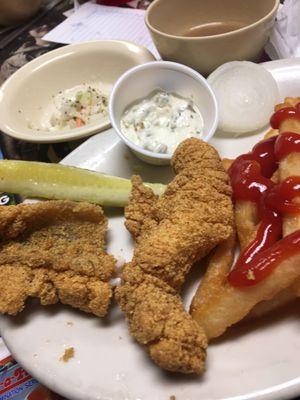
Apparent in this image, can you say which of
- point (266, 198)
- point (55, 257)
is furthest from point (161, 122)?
point (55, 257)

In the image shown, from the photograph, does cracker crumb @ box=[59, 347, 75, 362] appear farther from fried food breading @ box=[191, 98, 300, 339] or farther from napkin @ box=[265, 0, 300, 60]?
napkin @ box=[265, 0, 300, 60]

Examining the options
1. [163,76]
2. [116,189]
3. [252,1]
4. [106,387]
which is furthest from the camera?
[252,1]

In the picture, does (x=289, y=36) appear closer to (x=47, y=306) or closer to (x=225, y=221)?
(x=225, y=221)

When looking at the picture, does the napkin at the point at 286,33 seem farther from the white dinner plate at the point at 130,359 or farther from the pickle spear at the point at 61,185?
the white dinner plate at the point at 130,359

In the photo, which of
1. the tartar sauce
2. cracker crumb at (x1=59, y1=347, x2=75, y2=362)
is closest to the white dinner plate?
cracker crumb at (x1=59, y1=347, x2=75, y2=362)

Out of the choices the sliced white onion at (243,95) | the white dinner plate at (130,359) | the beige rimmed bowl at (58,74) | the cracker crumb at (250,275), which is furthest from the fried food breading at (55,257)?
the beige rimmed bowl at (58,74)

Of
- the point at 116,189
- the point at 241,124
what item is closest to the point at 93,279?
the point at 116,189

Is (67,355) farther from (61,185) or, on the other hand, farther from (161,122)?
(161,122)
